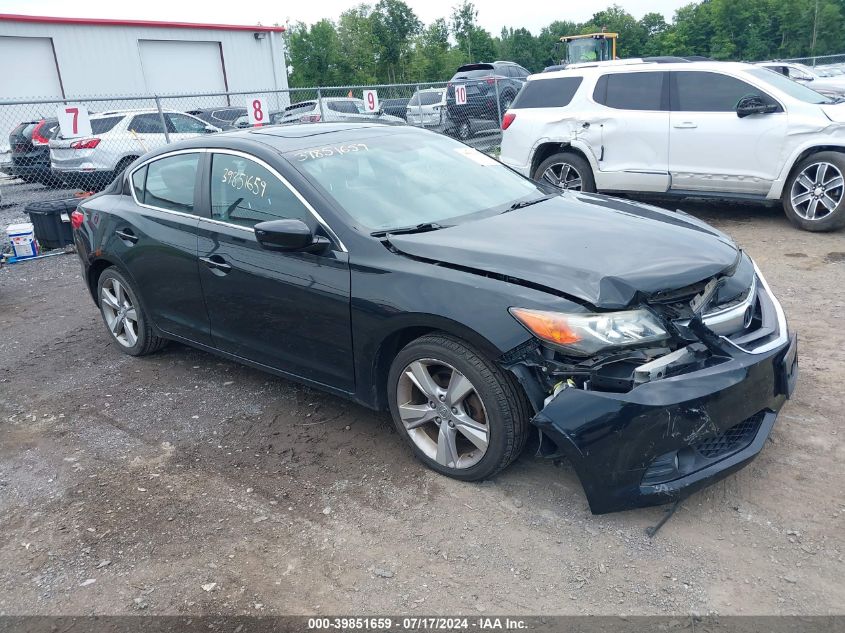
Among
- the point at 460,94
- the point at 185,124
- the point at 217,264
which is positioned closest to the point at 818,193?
the point at 217,264

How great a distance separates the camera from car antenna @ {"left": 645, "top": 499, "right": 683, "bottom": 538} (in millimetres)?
3087

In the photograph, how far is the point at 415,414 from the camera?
3.61 meters

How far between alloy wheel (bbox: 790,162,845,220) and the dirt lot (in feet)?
10.9

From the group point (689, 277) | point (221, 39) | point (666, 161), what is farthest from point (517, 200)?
point (221, 39)

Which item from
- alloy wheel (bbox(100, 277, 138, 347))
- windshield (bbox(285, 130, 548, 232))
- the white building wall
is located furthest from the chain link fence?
the white building wall

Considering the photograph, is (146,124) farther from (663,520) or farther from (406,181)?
(663,520)

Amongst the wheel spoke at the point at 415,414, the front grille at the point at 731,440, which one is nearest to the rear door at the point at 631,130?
the front grille at the point at 731,440

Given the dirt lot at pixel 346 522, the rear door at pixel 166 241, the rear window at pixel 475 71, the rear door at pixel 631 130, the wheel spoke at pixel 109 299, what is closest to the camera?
the dirt lot at pixel 346 522

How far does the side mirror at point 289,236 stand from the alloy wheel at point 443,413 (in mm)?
836

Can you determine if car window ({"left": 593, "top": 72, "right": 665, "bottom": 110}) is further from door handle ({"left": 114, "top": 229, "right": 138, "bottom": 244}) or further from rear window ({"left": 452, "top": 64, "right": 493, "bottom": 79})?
rear window ({"left": 452, "top": 64, "right": 493, "bottom": 79})

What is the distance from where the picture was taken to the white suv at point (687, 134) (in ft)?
24.8

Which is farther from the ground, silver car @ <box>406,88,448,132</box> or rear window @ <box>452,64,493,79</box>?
rear window @ <box>452,64,493,79</box>

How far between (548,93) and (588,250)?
6.55 m

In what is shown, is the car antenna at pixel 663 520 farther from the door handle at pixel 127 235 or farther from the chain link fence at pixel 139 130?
the chain link fence at pixel 139 130
